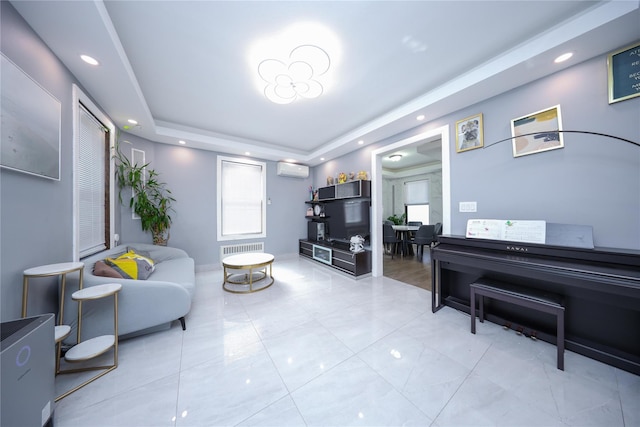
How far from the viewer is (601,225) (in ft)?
5.56

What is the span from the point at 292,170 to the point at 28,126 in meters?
3.79

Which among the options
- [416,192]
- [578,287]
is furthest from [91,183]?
[416,192]

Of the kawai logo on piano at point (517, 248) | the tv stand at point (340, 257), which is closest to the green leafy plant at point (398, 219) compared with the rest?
the tv stand at point (340, 257)

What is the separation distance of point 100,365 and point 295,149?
171 inches

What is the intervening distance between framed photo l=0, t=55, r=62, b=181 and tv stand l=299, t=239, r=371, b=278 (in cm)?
353

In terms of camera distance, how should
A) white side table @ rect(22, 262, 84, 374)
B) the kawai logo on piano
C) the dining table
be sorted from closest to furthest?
white side table @ rect(22, 262, 84, 374), the kawai logo on piano, the dining table

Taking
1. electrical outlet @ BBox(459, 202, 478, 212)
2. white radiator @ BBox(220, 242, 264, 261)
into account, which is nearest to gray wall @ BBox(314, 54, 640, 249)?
electrical outlet @ BBox(459, 202, 478, 212)

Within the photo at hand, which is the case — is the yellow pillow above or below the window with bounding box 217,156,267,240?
below

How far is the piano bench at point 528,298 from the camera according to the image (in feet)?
5.00

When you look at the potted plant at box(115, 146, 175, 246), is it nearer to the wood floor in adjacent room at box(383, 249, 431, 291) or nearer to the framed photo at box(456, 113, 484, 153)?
the wood floor in adjacent room at box(383, 249, 431, 291)

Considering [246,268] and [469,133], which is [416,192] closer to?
[469,133]

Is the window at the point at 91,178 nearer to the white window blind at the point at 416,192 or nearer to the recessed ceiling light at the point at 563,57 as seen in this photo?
the recessed ceiling light at the point at 563,57

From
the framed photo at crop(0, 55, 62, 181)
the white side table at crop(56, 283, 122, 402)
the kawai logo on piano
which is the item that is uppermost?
the framed photo at crop(0, 55, 62, 181)

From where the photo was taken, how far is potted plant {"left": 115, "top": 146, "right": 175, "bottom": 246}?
3.07 m
